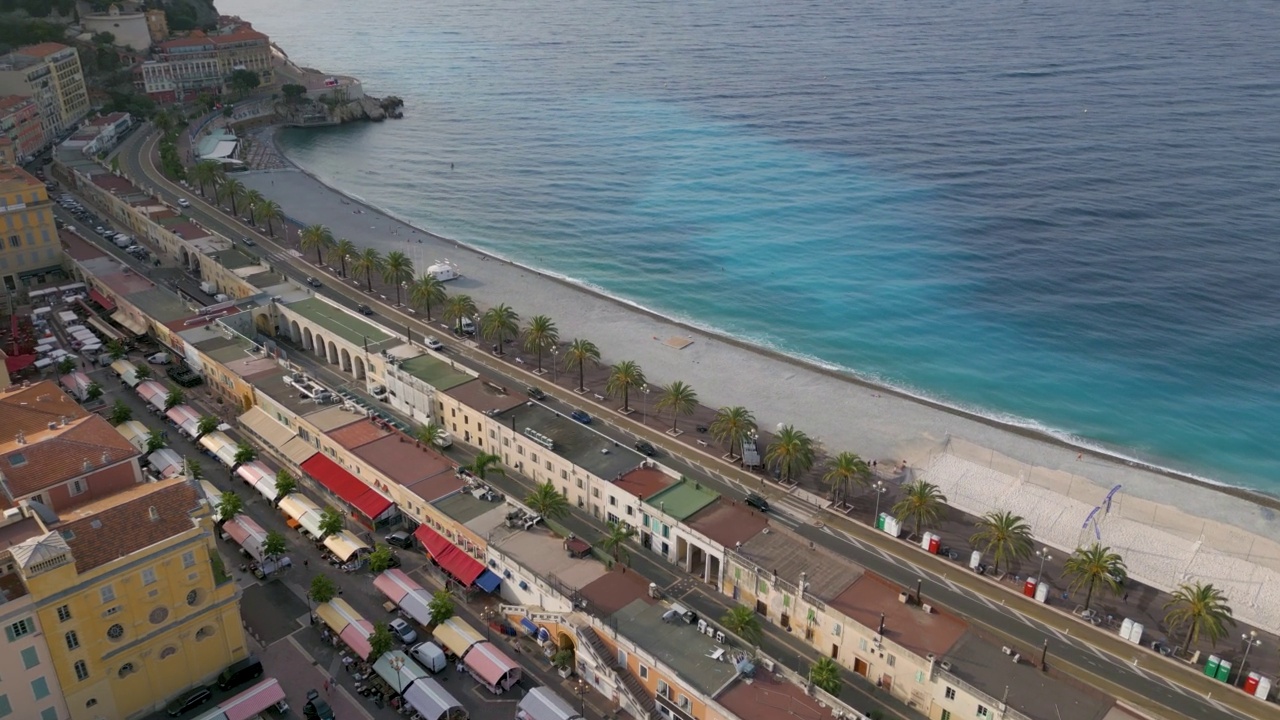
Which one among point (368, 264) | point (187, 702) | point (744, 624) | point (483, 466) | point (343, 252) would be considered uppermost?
point (343, 252)

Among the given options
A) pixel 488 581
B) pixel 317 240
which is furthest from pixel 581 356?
pixel 317 240

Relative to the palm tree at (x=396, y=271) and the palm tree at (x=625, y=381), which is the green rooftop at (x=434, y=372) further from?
the palm tree at (x=396, y=271)

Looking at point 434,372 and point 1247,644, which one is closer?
point 1247,644

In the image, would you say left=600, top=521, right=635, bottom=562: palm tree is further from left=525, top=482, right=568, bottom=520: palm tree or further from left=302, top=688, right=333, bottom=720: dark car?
left=302, top=688, right=333, bottom=720: dark car

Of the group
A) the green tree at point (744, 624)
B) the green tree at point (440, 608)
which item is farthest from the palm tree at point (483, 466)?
the green tree at point (744, 624)

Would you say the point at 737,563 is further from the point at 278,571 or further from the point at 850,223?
the point at 850,223

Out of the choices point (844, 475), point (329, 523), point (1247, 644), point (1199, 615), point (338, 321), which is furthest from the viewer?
point (338, 321)

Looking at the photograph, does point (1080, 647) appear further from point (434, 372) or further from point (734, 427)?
point (434, 372)

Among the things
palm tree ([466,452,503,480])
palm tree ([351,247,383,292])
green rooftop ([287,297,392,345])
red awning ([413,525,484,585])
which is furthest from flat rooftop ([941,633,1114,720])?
palm tree ([351,247,383,292])
